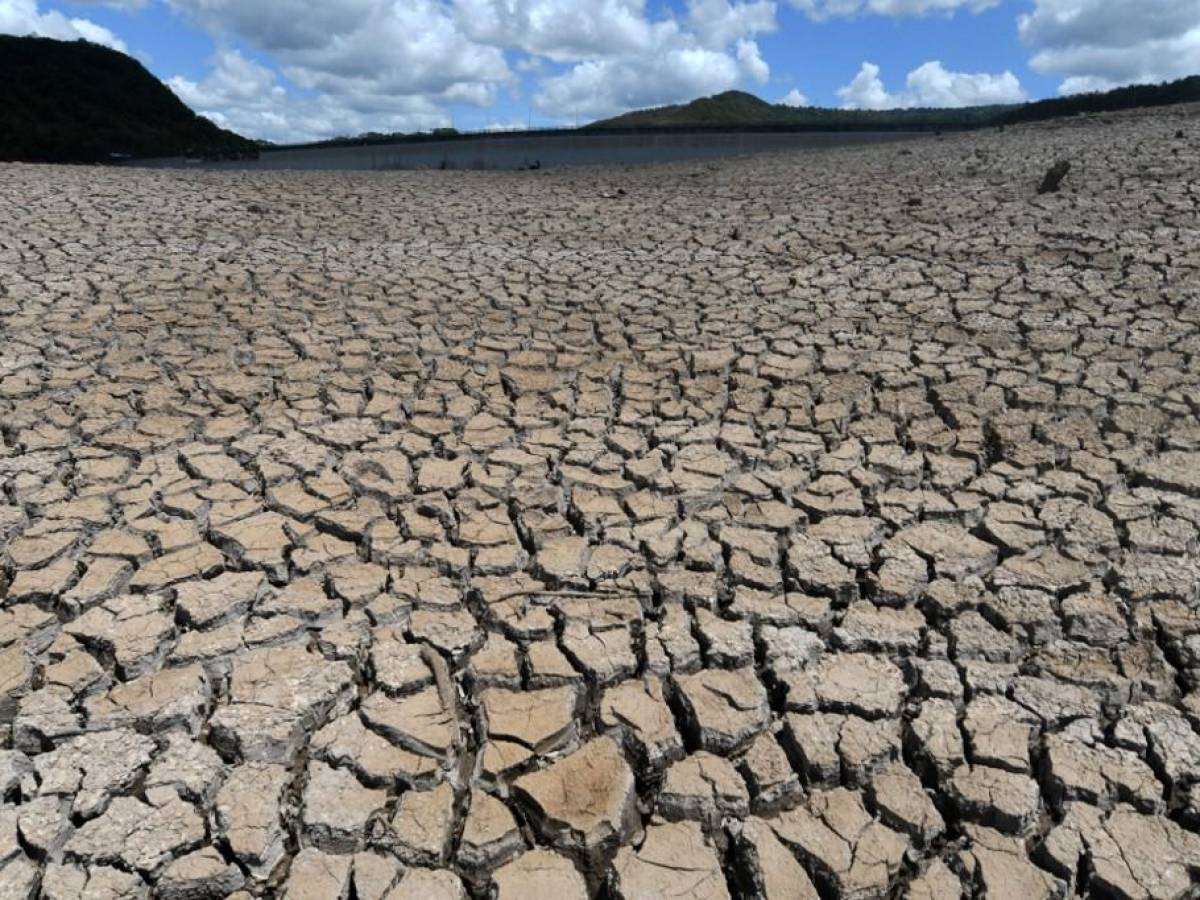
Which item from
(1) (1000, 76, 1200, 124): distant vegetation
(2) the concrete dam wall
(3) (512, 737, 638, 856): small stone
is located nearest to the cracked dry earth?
(3) (512, 737, 638, 856): small stone

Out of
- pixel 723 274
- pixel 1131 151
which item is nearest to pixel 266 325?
pixel 723 274

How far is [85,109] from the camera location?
27.0 meters

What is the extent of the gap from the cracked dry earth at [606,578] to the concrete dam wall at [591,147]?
26.1ft

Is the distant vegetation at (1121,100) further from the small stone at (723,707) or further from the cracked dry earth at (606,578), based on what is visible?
the small stone at (723,707)

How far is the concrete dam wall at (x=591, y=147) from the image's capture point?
40.1 feet

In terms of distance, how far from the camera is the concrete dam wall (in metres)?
12.2

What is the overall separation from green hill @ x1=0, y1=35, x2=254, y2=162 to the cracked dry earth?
19.3 meters

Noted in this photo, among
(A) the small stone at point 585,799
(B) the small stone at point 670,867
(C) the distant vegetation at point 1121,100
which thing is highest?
(C) the distant vegetation at point 1121,100

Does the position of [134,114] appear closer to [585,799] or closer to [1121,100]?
[1121,100]

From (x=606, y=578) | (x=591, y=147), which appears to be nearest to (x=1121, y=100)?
(x=591, y=147)

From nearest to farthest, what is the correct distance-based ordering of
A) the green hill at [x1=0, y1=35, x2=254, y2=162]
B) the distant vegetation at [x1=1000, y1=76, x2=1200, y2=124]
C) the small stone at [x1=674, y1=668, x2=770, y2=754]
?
1. the small stone at [x1=674, y1=668, x2=770, y2=754]
2. the distant vegetation at [x1=1000, y1=76, x2=1200, y2=124]
3. the green hill at [x1=0, y1=35, x2=254, y2=162]

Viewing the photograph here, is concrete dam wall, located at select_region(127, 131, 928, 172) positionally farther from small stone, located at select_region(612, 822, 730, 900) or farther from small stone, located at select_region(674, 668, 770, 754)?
small stone, located at select_region(612, 822, 730, 900)

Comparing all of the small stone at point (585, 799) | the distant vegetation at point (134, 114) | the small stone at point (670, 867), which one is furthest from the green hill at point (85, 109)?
the small stone at point (670, 867)

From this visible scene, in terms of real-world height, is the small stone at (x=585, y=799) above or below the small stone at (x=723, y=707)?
below
